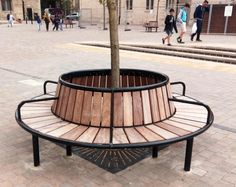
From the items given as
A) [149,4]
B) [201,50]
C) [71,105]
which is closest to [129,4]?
[149,4]

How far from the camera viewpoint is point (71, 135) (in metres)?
2.85

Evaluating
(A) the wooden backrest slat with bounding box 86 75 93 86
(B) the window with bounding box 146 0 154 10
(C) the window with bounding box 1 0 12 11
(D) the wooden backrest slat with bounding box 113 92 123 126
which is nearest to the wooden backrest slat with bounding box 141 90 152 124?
(D) the wooden backrest slat with bounding box 113 92 123 126

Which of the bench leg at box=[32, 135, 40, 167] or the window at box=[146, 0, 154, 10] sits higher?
the window at box=[146, 0, 154, 10]

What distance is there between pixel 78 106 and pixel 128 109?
1.72ft

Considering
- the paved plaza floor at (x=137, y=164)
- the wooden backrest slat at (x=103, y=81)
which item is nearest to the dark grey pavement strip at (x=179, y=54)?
the paved plaza floor at (x=137, y=164)

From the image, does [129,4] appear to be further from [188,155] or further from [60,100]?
[188,155]

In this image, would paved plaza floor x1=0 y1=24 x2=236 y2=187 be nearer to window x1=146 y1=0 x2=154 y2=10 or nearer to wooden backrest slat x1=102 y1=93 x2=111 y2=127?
wooden backrest slat x1=102 y1=93 x2=111 y2=127

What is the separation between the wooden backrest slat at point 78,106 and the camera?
10.1 feet

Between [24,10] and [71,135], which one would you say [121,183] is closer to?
[71,135]

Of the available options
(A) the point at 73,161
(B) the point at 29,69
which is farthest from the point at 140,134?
(B) the point at 29,69

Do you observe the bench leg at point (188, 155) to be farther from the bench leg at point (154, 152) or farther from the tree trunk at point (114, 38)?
the tree trunk at point (114, 38)

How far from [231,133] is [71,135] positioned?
2411 millimetres

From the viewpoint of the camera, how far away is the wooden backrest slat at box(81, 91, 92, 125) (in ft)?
10.0

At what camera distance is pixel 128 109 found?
3059mm
